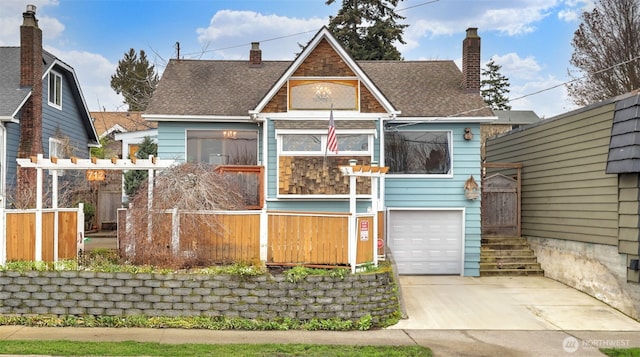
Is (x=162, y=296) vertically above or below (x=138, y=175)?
below

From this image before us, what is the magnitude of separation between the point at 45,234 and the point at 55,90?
34.2 feet

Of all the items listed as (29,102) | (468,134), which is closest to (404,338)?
(468,134)

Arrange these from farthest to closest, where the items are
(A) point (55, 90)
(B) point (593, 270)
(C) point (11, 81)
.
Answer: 1. (A) point (55, 90)
2. (C) point (11, 81)
3. (B) point (593, 270)

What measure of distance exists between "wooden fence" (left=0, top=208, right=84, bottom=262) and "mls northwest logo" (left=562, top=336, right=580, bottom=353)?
970cm

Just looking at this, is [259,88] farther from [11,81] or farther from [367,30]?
[367,30]

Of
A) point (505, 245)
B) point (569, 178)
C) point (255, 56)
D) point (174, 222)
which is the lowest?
point (505, 245)

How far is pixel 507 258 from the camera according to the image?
57.2 feet

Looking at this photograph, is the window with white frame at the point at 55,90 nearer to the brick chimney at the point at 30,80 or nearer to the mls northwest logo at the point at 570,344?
the brick chimney at the point at 30,80

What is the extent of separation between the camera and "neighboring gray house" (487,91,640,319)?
12352mm

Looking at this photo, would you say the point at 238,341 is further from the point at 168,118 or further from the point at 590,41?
the point at 590,41

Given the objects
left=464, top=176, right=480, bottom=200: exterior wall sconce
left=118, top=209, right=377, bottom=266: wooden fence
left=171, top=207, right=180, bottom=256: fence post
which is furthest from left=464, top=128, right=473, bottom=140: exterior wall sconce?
left=171, top=207, right=180, bottom=256: fence post

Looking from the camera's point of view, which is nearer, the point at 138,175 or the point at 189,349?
the point at 189,349

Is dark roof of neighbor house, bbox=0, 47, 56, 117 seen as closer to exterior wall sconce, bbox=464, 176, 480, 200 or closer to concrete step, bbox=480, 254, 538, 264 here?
exterior wall sconce, bbox=464, 176, 480, 200

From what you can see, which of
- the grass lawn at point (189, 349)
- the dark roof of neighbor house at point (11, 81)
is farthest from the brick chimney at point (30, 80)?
the grass lawn at point (189, 349)
